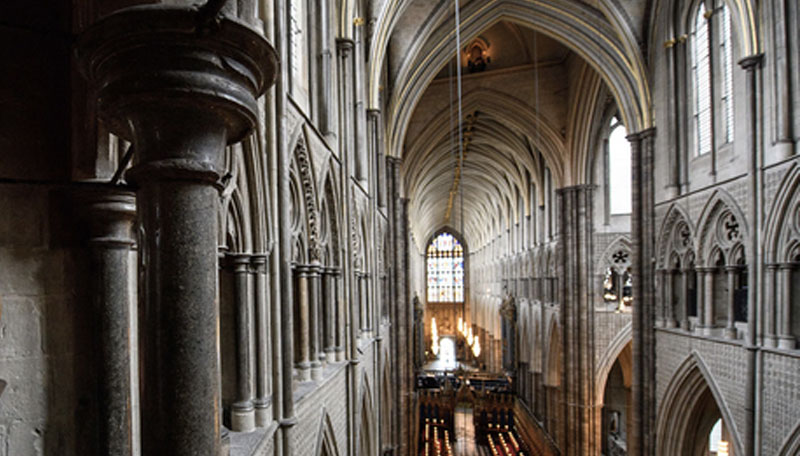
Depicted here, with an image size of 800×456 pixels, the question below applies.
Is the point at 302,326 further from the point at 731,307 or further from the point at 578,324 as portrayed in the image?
the point at 578,324

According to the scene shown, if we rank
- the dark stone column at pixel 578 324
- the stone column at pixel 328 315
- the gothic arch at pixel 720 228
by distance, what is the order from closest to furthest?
the stone column at pixel 328 315 < the gothic arch at pixel 720 228 < the dark stone column at pixel 578 324

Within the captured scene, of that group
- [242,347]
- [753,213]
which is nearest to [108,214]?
[242,347]

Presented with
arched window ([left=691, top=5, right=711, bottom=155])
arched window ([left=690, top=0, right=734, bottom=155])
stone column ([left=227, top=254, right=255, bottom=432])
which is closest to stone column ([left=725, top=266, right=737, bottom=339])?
arched window ([left=690, top=0, right=734, bottom=155])

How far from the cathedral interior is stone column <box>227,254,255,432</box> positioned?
0.07ft

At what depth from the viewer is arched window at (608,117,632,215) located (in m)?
18.6

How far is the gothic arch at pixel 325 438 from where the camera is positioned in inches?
247

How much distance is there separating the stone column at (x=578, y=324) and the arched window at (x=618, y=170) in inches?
34.1

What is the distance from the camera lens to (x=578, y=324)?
61.3 ft

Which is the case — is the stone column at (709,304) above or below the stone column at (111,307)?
below

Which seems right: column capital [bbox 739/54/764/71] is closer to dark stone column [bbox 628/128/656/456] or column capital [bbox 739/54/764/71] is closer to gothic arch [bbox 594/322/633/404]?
dark stone column [bbox 628/128/656/456]

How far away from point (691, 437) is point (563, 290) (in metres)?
7.88

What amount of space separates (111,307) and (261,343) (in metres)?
2.11

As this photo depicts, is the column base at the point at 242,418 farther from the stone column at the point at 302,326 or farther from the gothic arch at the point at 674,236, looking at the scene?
the gothic arch at the point at 674,236

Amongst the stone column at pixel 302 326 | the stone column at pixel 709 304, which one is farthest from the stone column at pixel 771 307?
the stone column at pixel 302 326
